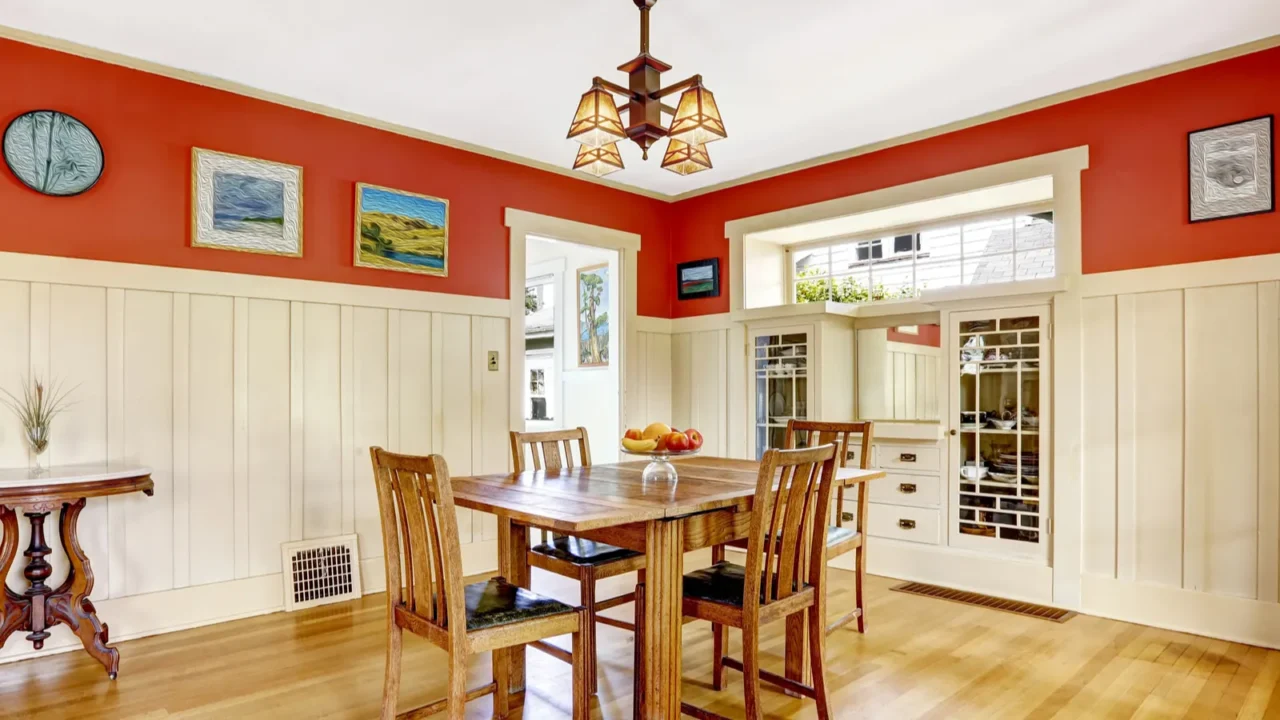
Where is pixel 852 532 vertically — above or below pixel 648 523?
below

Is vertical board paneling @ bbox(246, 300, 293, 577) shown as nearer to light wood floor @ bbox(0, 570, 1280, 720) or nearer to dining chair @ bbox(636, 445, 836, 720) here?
light wood floor @ bbox(0, 570, 1280, 720)

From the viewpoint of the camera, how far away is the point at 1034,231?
418 centimetres

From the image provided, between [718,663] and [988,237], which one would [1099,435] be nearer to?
[988,237]

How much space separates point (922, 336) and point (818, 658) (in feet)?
8.91

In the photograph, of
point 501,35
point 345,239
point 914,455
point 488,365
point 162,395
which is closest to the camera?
point 501,35

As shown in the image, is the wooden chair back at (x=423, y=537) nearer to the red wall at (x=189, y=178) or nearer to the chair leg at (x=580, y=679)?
the chair leg at (x=580, y=679)

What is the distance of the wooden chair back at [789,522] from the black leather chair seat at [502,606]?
0.58 metres

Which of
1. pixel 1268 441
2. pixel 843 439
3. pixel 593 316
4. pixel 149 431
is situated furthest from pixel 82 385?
pixel 1268 441

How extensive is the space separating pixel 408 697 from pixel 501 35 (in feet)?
8.73

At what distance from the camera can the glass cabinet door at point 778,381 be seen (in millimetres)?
4797

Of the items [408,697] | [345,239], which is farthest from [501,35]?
[408,697]

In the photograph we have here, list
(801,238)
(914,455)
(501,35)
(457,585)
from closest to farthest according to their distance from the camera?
Answer: (457,585)
(501,35)
(914,455)
(801,238)

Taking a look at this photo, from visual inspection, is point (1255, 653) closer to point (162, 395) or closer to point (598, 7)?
point (598, 7)

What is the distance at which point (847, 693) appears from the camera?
2.69 metres
